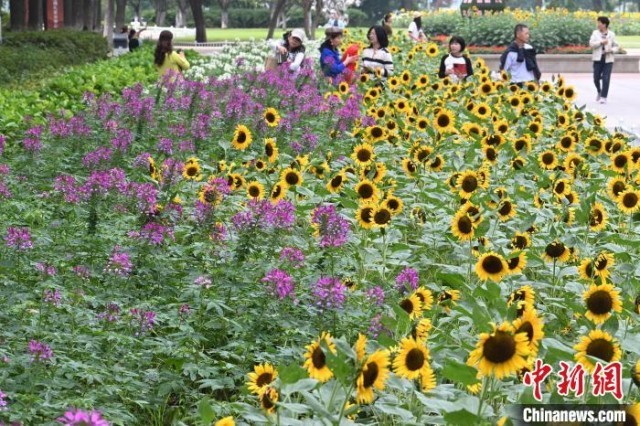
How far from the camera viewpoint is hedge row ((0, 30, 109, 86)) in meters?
18.4

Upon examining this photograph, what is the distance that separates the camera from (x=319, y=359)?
→ 121 inches

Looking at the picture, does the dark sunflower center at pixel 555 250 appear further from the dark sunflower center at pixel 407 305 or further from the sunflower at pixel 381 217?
the dark sunflower center at pixel 407 305

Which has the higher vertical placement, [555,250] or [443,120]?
[443,120]

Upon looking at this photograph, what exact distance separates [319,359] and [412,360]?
0.25 meters

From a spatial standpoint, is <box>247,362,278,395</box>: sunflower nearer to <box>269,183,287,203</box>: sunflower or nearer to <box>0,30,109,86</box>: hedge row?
<box>269,183,287,203</box>: sunflower

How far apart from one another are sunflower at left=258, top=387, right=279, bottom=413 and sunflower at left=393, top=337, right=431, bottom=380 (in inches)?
12.5

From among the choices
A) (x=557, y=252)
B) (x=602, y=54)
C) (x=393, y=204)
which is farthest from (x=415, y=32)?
(x=557, y=252)

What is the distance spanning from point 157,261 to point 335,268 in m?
0.78

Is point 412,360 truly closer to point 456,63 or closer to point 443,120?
point 443,120

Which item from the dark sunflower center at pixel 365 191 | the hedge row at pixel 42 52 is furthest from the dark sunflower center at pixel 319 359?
the hedge row at pixel 42 52

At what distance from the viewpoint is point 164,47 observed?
14.3 m

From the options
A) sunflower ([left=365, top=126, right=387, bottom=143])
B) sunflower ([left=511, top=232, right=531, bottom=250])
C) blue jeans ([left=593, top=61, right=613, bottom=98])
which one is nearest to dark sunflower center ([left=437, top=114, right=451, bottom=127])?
sunflower ([left=365, top=126, right=387, bottom=143])

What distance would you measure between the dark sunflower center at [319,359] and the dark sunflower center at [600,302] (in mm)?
973

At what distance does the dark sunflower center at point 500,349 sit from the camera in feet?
9.48
